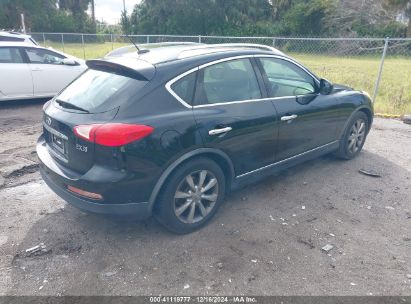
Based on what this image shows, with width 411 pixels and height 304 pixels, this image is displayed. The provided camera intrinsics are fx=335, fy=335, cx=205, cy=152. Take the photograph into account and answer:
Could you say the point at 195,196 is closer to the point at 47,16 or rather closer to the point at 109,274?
the point at 109,274

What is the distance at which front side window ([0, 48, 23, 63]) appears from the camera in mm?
7514

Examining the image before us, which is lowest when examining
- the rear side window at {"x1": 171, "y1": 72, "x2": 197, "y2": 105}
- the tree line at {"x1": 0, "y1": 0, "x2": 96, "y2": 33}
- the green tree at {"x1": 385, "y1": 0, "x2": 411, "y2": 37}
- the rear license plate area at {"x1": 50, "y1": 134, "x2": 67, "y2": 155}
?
the rear license plate area at {"x1": 50, "y1": 134, "x2": 67, "y2": 155}

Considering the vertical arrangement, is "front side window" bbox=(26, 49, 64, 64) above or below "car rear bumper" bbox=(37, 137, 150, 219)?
above

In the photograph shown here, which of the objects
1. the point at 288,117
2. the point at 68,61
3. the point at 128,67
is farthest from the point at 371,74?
the point at 128,67

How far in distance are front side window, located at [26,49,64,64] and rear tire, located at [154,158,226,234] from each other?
261 inches

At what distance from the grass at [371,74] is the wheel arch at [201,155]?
20.1 feet

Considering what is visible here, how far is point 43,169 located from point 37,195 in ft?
2.89

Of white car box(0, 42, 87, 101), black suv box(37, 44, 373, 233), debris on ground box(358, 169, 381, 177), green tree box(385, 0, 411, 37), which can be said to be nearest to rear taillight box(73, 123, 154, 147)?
black suv box(37, 44, 373, 233)

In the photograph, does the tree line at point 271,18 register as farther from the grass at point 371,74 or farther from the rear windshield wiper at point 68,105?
the rear windshield wiper at point 68,105

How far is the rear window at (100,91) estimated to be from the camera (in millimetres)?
2867

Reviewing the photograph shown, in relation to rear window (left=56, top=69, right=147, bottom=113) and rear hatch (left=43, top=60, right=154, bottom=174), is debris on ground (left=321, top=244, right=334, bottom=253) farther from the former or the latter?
rear window (left=56, top=69, right=147, bottom=113)

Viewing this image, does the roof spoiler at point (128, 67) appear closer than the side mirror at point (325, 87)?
Yes

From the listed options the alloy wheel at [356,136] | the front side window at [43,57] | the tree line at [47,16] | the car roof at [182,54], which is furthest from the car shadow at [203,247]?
the tree line at [47,16]

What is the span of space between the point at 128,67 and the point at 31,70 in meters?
5.99
